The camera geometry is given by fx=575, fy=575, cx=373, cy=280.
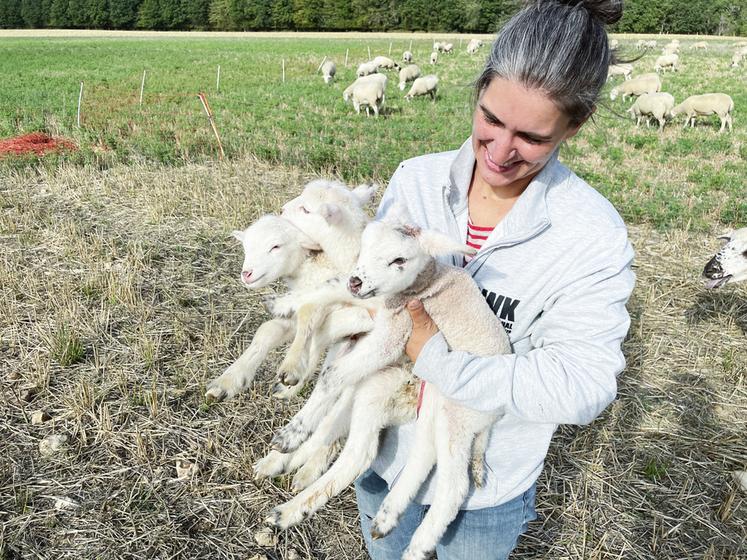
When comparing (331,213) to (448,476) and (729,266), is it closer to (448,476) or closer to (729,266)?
(448,476)

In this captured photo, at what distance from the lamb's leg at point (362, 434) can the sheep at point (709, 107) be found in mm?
16148

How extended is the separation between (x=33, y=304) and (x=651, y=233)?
7063 millimetres

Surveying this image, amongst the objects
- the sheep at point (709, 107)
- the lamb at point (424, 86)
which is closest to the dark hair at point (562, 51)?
the sheep at point (709, 107)

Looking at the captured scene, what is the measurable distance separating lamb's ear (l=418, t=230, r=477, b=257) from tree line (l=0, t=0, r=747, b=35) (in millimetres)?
75872

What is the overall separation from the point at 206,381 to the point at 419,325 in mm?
2686

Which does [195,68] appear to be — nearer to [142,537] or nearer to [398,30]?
[142,537]

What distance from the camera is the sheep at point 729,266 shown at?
16.8 ft

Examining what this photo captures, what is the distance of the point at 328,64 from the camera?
2403 cm

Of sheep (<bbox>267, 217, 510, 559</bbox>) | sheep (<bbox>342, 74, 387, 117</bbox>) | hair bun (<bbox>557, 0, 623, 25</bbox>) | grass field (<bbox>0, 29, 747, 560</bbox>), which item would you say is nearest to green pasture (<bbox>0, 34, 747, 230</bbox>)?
grass field (<bbox>0, 29, 747, 560</bbox>)

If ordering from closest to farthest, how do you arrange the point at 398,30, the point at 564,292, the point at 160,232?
1. the point at 564,292
2. the point at 160,232
3. the point at 398,30

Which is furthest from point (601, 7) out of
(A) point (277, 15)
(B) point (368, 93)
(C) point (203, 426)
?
(A) point (277, 15)

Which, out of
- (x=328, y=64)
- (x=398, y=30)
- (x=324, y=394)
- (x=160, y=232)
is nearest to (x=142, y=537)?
(x=324, y=394)

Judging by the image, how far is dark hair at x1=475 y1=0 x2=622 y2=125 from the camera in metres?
1.82

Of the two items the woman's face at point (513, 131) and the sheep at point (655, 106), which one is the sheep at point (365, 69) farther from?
the woman's face at point (513, 131)
